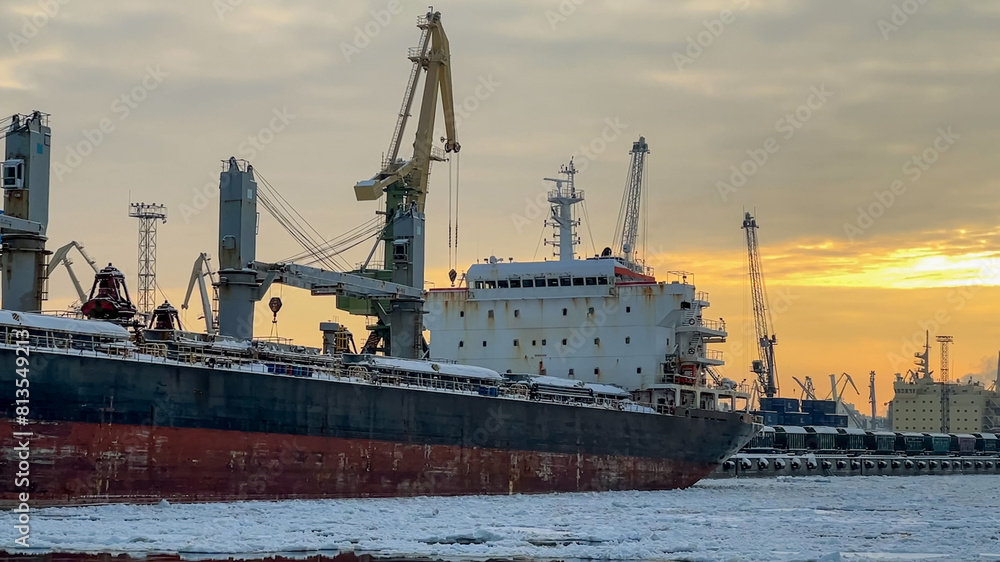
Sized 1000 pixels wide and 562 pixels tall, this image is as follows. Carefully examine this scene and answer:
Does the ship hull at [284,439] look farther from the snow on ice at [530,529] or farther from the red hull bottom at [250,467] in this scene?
the snow on ice at [530,529]

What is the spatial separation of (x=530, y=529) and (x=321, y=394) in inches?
335

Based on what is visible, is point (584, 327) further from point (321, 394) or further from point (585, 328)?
point (321, 394)

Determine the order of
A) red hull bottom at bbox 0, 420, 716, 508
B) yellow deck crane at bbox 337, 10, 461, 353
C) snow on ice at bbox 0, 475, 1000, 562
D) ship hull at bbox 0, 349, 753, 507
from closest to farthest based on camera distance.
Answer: snow on ice at bbox 0, 475, 1000, 562 < red hull bottom at bbox 0, 420, 716, 508 < ship hull at bbox 0, 349, 753, 507 < yellow deck crane at bbox 337, 10, 461, 353

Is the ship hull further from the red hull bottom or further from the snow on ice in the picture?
the snow on ice

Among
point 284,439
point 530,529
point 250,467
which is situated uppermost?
point 284,439

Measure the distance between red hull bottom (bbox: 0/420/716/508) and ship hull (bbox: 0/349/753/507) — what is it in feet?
0.10

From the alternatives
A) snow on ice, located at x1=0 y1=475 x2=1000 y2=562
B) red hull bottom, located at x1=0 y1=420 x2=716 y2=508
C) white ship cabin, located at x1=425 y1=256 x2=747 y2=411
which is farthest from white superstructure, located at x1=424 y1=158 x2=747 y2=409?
snow on ice, located at x1=0 y1=475 x2=1000 y2=562

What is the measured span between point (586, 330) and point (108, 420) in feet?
75.8

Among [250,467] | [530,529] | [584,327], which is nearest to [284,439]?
[250,467]

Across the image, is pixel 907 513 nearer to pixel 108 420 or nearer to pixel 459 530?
pixel 459 530

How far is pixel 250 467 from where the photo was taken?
94.0ft

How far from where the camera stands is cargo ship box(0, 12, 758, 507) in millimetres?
25469

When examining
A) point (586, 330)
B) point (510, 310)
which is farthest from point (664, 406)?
point (510, 310)

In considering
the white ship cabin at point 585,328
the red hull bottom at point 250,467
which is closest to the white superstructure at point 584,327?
the white ship cabin at point 585,328
